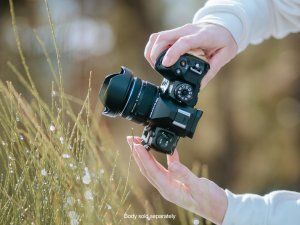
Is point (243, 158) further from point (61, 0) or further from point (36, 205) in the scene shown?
point (36, 205)

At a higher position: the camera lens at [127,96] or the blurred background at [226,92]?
the camera lens at [127,96]

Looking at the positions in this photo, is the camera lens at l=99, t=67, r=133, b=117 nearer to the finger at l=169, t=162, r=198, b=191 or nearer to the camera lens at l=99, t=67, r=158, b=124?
the camera lens at l=99, t=67, r=158, b=124

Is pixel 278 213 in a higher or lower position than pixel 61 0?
higher

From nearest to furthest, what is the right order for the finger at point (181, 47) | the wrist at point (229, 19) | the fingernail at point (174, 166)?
the fingernail at point (174, 166) → the finger at point (181, 47) → the wrist at point (229, 19)

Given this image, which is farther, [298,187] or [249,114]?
[249,114]

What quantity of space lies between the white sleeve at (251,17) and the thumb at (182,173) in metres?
0.32

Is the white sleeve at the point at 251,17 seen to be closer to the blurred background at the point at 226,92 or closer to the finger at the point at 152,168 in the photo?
the finger at the point at 152,168

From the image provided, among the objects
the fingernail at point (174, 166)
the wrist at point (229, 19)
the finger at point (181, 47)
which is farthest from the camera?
the wrist at point (229, 19)

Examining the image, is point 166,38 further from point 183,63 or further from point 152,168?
point 152,168

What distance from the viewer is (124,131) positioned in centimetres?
564

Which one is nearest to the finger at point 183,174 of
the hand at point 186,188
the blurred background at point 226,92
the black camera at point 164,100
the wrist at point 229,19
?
the hand at point 186,188

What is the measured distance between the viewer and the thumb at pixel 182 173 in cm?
118

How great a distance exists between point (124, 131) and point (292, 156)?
1158 millimetres

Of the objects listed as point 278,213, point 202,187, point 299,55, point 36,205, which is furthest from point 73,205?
point 299,55
